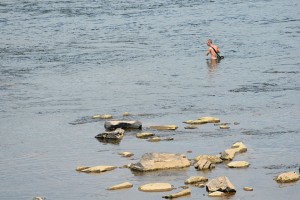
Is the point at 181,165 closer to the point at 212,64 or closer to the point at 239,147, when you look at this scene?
the point at 239,147

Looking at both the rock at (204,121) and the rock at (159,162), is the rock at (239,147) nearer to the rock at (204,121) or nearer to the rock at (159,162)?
the rock at (159,162)

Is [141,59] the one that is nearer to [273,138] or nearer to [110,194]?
[273,138]

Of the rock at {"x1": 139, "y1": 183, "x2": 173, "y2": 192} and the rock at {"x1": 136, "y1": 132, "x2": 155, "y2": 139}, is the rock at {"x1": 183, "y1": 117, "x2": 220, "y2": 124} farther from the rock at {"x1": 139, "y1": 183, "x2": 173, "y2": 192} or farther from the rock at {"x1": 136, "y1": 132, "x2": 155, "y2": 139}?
the rock at {"x1": 139, "y1": 183, "x2": 173, "y2": 192}

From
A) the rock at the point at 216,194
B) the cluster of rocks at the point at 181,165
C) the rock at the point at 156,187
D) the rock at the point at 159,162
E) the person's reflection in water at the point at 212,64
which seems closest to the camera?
the rock at the point at 216,194

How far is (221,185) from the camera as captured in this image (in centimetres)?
2025

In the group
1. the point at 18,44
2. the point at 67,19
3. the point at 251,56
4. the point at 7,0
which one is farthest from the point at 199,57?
the point at 7,0

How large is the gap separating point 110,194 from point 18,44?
94.8ft

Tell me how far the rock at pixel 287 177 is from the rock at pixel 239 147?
2621mm

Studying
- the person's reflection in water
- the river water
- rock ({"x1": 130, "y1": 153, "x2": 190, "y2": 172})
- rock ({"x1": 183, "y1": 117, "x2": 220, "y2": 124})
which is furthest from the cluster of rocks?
the person's reflection in water

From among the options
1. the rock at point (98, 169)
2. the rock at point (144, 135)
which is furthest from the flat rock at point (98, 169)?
the rock at point (144, 135)

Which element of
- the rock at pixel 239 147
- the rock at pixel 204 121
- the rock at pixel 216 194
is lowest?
the rock at pixel 204 121

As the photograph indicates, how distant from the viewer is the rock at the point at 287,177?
2094 cm

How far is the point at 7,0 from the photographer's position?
7444cm

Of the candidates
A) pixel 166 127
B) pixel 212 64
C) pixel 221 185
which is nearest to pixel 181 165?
pixel 221 185
